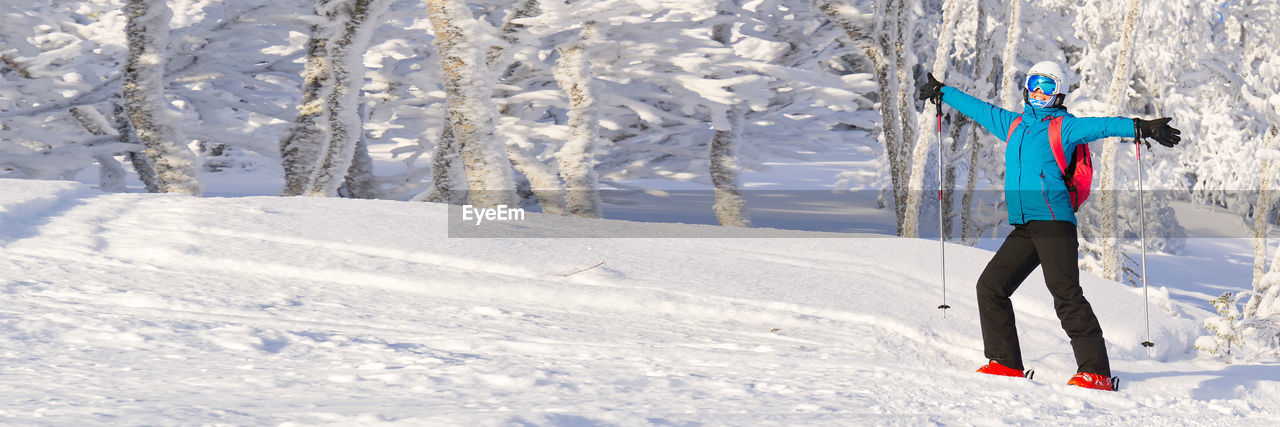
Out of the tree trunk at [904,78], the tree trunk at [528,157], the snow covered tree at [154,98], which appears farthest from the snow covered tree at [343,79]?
the tree trunk at [904,78]

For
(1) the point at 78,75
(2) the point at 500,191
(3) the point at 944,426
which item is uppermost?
(1) the point at 78,75

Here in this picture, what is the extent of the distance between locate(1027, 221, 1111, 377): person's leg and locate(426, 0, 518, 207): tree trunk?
585 cm

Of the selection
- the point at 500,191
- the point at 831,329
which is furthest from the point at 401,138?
the point at 831,329

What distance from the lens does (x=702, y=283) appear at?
5.44 meters

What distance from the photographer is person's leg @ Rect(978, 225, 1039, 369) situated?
3881 millimetres

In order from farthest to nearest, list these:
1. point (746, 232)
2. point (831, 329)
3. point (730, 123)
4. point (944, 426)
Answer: point (730, 123) < point (746, 232) < point (831, 329) < point (944, 426)

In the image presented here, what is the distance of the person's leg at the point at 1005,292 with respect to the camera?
388 cm

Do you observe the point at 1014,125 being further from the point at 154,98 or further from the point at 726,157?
the point at 726,157

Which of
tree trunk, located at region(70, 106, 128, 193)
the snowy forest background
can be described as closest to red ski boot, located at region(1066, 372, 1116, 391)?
the snowy forest background

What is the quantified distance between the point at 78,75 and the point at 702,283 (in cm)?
1280

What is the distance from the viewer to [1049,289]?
385 centimetres

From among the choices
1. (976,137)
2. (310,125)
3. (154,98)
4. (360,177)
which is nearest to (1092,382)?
(310,125)

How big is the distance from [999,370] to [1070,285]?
414 millimetres

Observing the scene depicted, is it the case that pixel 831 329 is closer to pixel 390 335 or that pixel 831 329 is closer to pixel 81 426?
pixel 390 335
